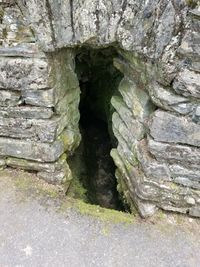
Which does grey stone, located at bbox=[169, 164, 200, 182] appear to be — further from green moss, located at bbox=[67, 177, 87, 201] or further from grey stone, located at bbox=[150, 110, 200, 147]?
green moss, located at bbox=[67, 177, 87, 201]

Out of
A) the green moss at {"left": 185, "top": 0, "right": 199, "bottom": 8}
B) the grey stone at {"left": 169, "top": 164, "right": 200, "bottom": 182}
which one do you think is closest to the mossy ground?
the grey stone at {"left": 169, "top": 164, "right": 200, "bottom": 182}

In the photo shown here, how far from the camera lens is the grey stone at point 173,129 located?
260 cm

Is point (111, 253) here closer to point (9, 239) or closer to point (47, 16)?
point (9, 239)

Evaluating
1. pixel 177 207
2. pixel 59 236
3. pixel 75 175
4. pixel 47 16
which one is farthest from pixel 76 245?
pixel 47 16

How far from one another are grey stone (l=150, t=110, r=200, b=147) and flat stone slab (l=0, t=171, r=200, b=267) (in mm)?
780

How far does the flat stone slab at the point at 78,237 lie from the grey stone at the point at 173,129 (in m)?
0.78

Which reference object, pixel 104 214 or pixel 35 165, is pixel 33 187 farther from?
pixel 104 214

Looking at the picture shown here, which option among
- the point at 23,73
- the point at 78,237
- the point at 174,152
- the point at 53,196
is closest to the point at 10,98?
the point at 23,73

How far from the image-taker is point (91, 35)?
245cm

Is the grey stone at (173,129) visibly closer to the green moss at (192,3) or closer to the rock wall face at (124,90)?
the rock wall face at (124,90)

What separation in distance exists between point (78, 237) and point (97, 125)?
2.53m

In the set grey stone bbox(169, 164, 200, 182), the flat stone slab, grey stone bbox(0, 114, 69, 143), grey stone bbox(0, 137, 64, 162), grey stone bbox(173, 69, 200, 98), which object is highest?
grey stone bbox(173, 69, 200, 98)

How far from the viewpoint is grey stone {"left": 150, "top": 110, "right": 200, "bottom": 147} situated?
2600 mm

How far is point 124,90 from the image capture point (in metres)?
3.06
